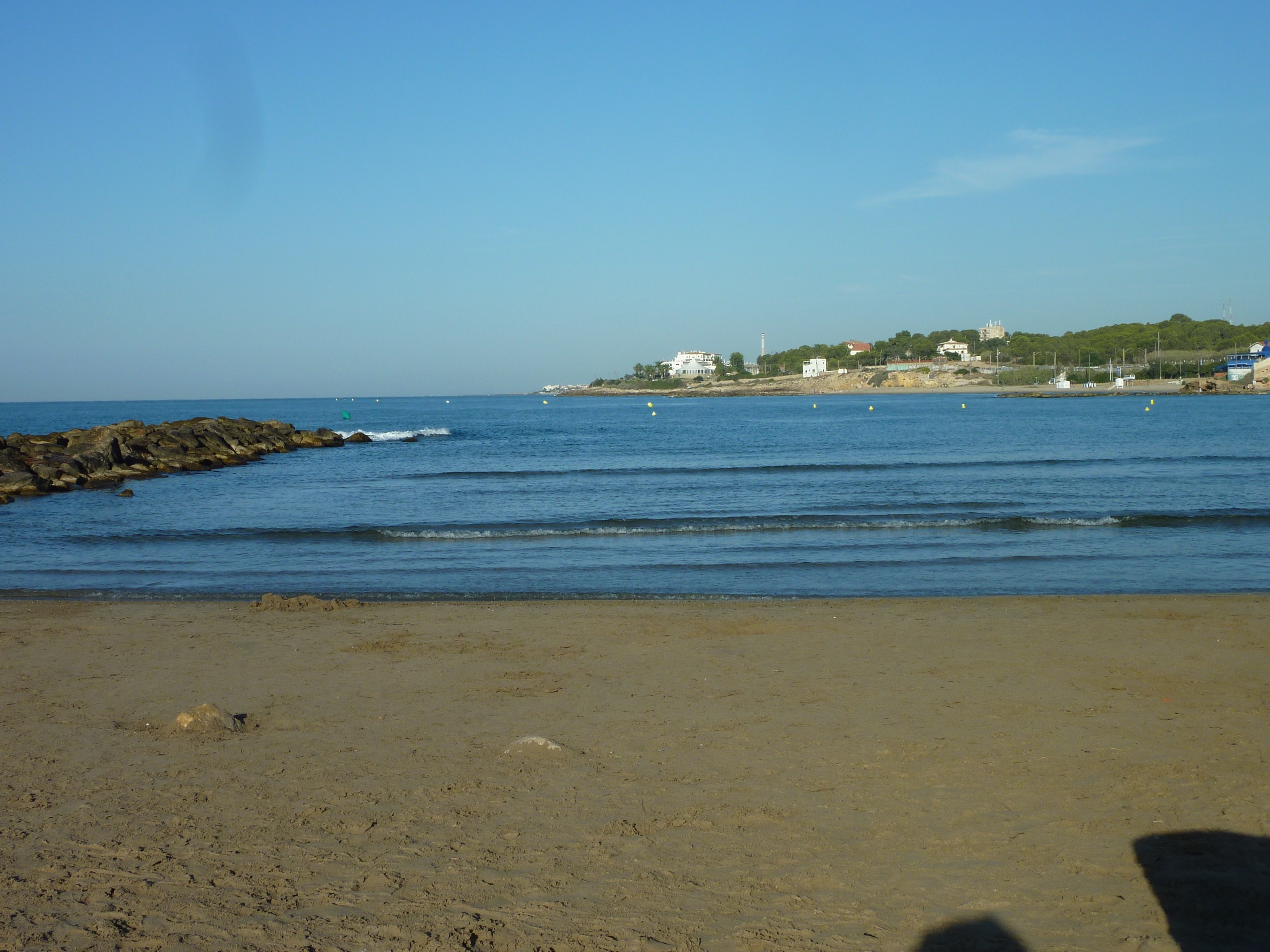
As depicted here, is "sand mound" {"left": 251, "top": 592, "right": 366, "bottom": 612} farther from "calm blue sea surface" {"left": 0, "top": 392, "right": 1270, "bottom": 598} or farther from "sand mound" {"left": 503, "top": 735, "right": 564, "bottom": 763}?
"sand mound" {"left": 503, "top": 735, "right": 564, "bottom": 763}

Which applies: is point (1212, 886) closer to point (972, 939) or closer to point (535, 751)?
point (972, 939)

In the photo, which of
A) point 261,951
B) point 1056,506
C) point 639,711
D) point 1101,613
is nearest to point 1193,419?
point 1056,506

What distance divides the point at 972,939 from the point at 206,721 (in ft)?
17.8

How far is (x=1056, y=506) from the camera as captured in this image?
21.2m

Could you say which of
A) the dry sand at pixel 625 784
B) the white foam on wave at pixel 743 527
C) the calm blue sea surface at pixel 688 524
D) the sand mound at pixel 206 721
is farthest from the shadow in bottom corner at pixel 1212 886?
the white foam on wave at pixel 743 527

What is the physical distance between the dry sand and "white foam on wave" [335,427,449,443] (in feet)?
174

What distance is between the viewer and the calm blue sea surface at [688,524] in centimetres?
1402

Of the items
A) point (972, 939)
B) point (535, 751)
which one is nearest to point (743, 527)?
point (535, 751)

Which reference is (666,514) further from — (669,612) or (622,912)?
(622,912)

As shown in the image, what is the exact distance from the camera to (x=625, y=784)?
5.83 metres

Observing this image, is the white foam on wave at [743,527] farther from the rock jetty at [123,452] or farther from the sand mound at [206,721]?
the rock jetty at [123,452]

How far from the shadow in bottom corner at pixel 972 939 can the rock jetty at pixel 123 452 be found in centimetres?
2813

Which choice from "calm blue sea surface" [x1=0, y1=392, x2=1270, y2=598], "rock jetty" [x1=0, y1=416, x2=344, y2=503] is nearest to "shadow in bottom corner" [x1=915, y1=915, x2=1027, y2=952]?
"calm blue sea surface" [x1=0, y1=392, x2=1270, y2=598]

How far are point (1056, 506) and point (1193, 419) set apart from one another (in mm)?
49394
